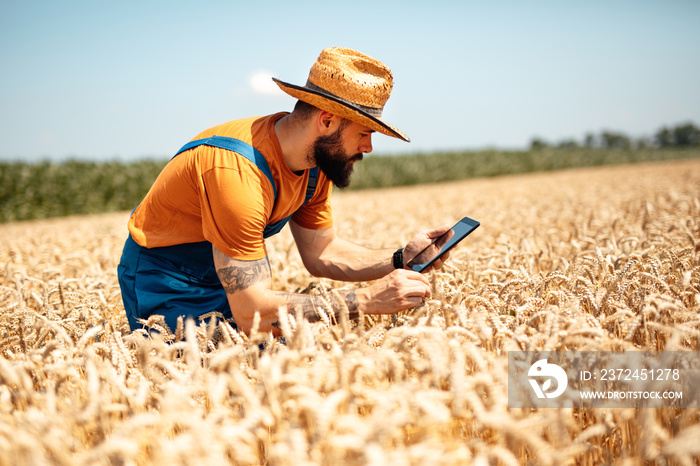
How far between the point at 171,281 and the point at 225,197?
38.1 inches

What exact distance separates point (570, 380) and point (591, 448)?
377mm

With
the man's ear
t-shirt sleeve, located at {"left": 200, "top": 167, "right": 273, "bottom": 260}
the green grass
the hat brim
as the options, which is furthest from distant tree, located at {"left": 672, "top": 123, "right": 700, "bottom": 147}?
t-shirt sleeve, located at {"left": 200, "top": 167, "right": 273, "bottom": 260}

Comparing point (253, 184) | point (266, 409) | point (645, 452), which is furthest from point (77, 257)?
point (645, 452)

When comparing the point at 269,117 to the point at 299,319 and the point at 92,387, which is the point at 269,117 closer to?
the point at 299,319

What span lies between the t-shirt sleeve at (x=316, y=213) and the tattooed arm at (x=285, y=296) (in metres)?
1.04

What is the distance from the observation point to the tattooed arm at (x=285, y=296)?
2.61 metres

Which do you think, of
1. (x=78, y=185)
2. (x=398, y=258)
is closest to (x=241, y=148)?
(x=398, y=258)

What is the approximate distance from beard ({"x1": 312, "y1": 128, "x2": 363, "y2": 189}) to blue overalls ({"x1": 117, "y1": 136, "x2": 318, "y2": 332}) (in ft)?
0.73

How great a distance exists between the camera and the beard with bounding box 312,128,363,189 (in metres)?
2.94

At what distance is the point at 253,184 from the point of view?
2695 mm

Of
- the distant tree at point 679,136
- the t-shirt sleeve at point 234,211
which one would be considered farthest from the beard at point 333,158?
the distant tree at point 679,136

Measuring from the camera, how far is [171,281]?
321 centimetres

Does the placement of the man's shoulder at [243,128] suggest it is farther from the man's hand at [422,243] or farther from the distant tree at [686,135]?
the distant tree at [686,135]

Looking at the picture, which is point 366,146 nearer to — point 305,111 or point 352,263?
point 305,111
